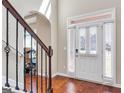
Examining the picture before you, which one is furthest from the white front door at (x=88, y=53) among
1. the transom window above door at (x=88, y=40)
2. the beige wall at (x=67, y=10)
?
the beige wall at (x=67, y=10)

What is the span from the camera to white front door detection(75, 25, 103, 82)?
15.3ft

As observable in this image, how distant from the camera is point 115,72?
423 cm

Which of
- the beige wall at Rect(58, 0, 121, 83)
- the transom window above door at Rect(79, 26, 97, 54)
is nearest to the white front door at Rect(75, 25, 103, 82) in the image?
the transom window above door at Rect(79, 26, 97, 54)

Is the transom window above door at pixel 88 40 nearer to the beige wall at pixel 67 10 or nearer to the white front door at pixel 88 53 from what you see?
the white front door at pixel 88 53

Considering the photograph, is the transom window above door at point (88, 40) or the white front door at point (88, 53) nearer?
the white front door at point (88, 53)

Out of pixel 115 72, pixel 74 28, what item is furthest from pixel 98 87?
pixel 74 28

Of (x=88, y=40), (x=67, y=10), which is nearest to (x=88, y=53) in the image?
(x=88, y=40)

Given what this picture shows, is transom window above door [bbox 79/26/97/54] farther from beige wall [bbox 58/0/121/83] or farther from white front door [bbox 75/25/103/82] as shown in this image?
beige wall [bbox 58/0/121/83]

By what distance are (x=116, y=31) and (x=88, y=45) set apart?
1.17m

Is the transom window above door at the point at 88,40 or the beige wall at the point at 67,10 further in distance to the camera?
the transom window above door at the point at 88,40

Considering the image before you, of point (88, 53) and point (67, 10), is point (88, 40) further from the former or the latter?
point (67, 10)

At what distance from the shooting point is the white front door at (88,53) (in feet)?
15.3

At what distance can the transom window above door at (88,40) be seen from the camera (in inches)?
190

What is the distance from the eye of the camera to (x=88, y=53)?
4.96 meters
